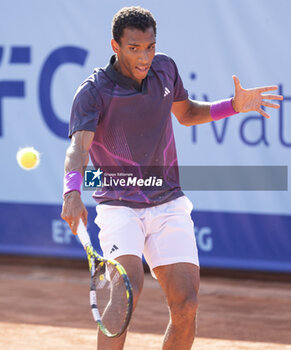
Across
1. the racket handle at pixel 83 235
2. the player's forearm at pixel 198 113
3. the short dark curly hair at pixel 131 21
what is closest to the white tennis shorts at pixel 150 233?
the racket handle at pixel 83 235

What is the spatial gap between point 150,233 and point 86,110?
0.61m

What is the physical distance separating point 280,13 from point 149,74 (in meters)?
2.63

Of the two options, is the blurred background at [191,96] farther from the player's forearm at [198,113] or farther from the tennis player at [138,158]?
the tennis player at [138,158]

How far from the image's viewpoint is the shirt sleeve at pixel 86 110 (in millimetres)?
3275

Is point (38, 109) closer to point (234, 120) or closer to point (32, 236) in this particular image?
point (32, 236)

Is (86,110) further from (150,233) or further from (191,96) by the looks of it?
(191,96)

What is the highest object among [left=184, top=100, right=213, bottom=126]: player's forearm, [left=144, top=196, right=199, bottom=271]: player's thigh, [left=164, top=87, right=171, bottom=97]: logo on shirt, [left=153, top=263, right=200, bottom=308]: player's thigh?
[left=164, top=87, right=171, bottom=97]: logo on shirt

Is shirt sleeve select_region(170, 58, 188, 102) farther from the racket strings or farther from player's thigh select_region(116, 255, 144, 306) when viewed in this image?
the racket strings

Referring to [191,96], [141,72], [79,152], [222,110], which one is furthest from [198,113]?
[191,96]

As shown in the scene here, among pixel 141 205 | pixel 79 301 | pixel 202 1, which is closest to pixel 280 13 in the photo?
pixel 202 1

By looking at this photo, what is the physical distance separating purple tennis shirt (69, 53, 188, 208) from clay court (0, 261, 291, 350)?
1.33 meters

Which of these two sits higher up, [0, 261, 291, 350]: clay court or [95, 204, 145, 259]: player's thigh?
[95, 204, 145, 259]: player's thigh

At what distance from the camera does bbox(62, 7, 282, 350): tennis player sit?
3279 millimetres

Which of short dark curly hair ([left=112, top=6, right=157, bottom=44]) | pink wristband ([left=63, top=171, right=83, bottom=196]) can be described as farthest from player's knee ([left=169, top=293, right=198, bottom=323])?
short dark curly hair ([left=112, top=6, right=157, bottom=44])
